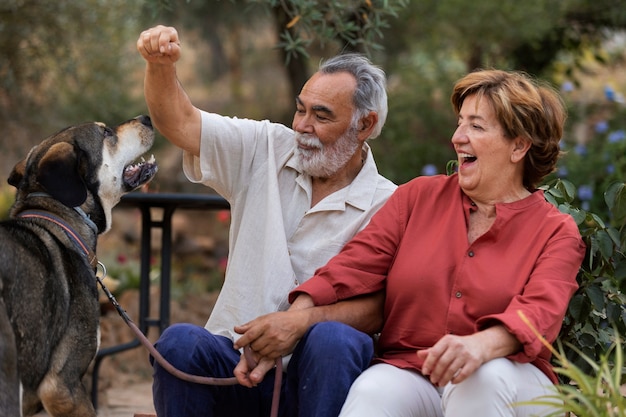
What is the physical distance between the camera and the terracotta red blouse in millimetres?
3322

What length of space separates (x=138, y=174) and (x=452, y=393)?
1652mm

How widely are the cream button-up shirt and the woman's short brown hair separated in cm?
63

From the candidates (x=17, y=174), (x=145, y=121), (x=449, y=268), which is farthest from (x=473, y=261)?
(x=17, y=174)

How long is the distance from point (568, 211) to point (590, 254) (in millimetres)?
235

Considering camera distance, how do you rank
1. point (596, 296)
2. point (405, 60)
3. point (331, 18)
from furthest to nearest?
point (405, 60) → point (331, 18) → point (596, 296)

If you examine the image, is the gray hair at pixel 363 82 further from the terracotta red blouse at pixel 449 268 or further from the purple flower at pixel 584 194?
the purple flower at pixel 584 194

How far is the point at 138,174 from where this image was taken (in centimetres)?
409

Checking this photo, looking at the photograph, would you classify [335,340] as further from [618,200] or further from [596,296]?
[618,200]

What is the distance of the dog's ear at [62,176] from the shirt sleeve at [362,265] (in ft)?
2.98

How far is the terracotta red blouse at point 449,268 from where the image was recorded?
10.9 feet

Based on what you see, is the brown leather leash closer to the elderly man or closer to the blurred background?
the elderly man

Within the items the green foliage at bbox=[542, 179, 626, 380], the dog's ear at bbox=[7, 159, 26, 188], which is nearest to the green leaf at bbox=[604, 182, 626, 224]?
the green foliage at bbox=[542, 179, 626, 380]

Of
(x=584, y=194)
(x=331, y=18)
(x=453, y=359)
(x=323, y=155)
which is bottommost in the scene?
(x=584, y=194)

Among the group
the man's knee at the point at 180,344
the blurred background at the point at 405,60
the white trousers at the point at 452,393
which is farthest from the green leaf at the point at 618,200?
the blurred background at the point at 405,60
